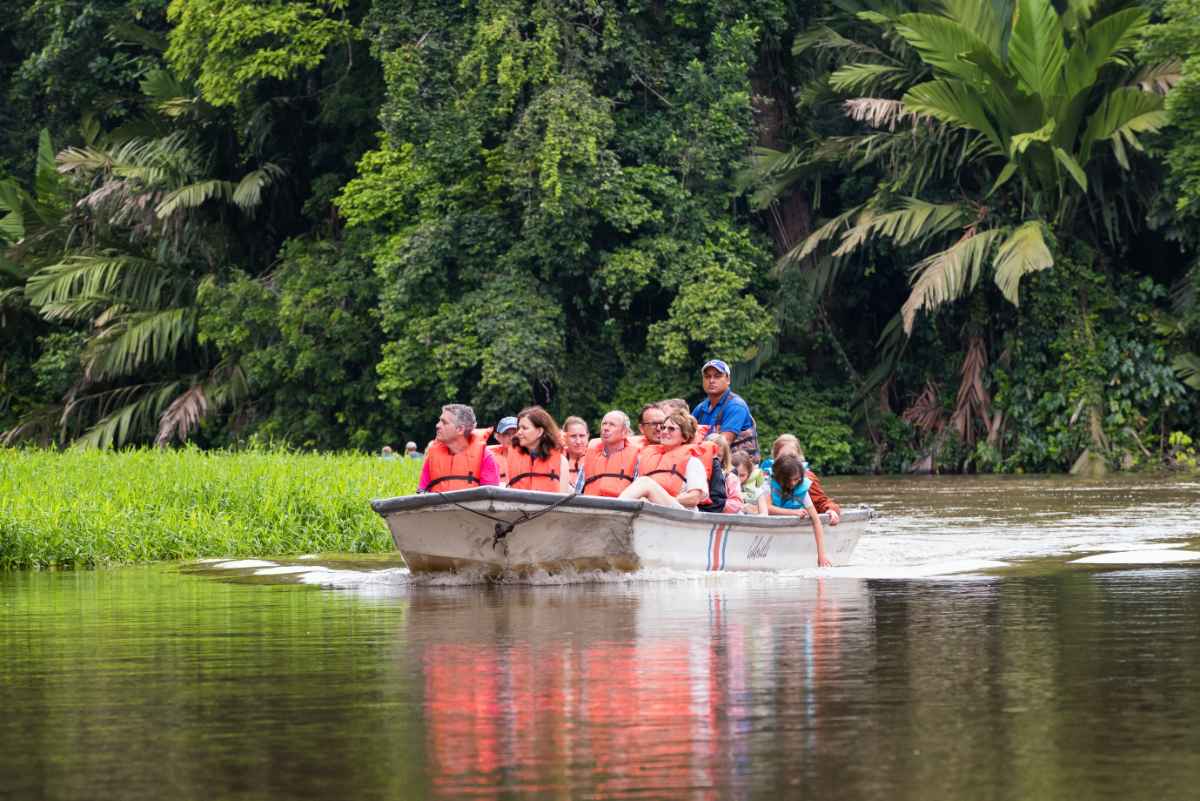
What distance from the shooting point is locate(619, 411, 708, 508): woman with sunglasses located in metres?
14.8

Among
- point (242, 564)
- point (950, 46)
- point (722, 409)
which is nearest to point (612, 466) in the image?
point (722, 409)

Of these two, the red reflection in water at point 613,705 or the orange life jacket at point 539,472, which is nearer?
the red reflection in water at point 613,705

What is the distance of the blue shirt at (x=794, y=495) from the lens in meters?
16.2

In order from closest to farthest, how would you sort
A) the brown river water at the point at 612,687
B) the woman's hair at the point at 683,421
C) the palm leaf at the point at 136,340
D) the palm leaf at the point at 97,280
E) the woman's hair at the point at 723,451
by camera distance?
1. the brown river water at the point at 612,687
2. the woman's hair at the point at 683,421
3. the woman's hair at the point at 723,451
4. the palm leaf at the point at 136,340
5. the palm leaf at the point at 97,280

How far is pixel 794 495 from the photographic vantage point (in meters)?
16.2

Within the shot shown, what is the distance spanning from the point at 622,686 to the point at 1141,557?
8.24 meters

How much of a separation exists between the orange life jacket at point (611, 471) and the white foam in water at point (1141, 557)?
11.1 feet

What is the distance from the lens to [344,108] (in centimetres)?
3603

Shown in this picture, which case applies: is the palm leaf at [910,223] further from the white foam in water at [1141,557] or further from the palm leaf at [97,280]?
the white foam in water at [1141,557]

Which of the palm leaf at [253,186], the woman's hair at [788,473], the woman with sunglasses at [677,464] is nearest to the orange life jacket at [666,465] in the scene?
the woman with sunglasses at [677,464]

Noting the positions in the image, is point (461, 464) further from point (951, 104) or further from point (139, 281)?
point (139, 281)

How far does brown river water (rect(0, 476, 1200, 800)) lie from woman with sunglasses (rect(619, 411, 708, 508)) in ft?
2.00

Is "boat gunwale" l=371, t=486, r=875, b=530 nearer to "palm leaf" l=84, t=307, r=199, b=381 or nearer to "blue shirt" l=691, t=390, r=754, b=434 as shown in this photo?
"blue shirt" l=691, t=390, r=754, b=434

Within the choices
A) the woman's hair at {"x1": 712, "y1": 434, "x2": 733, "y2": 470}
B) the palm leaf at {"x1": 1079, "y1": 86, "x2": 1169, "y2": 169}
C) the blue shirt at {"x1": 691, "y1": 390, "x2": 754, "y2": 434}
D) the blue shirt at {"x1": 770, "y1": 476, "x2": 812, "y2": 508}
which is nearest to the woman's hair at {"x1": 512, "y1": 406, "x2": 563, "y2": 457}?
the woman's hair at {"x1": 712, "y1": 434, "x2": 733, "y2": 470}
